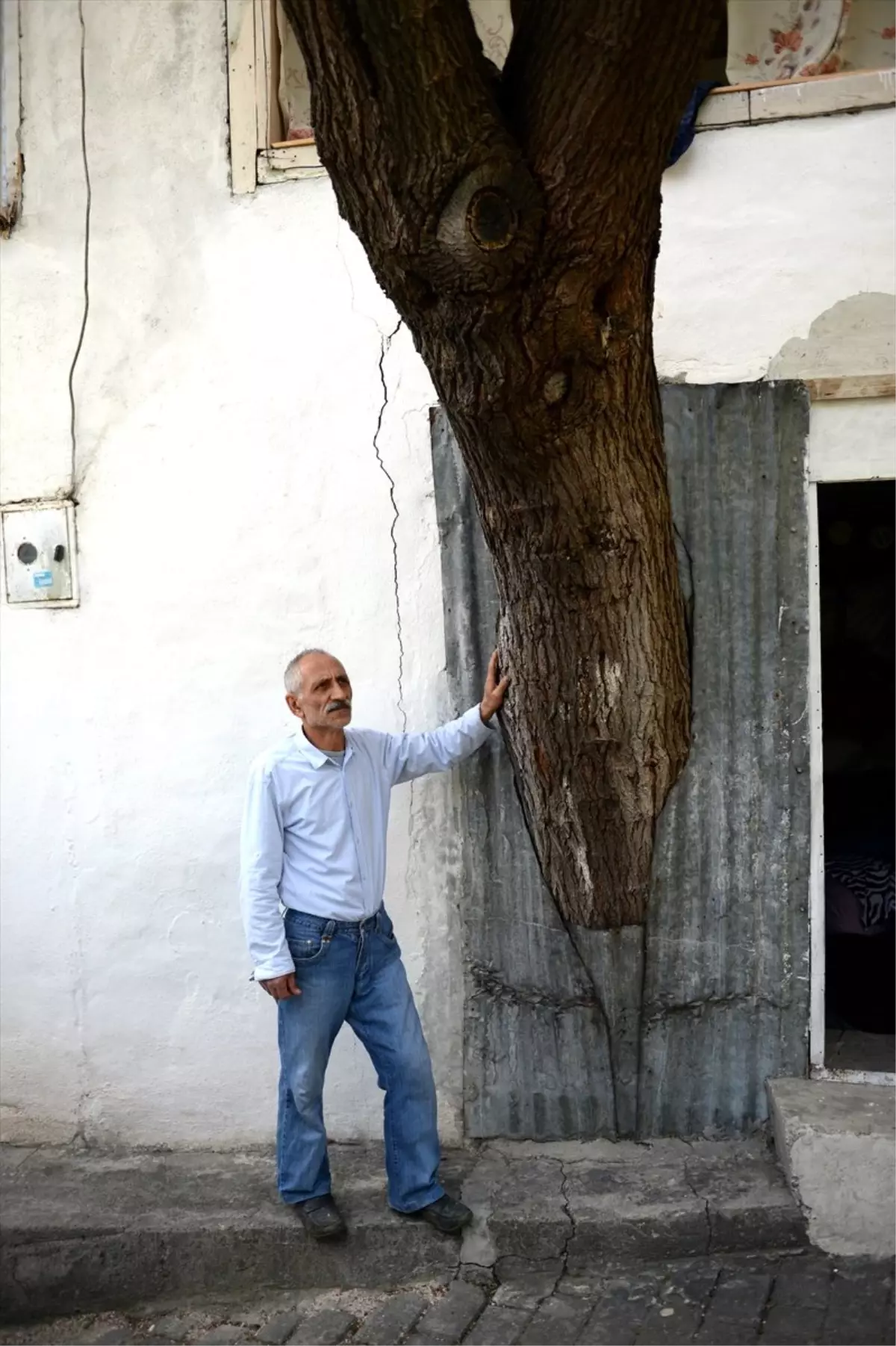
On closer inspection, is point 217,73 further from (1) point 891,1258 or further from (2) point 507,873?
(1) point 891,1258

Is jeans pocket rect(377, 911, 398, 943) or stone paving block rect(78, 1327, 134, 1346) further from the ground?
jeans pocket rect(377, 911, 398, 943)

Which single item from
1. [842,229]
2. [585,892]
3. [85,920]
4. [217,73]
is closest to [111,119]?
[217,73]

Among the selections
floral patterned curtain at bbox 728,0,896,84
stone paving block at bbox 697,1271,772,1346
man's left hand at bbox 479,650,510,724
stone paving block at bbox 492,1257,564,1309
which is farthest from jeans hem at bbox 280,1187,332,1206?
floral patterned curtain at bbox 728,0,896,84

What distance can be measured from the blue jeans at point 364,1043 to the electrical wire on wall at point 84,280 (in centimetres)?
199

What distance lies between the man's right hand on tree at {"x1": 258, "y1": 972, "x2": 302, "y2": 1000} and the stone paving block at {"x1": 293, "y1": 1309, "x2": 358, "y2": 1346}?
0.97 meters

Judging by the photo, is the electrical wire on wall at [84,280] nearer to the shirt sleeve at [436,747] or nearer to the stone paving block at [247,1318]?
the shirt sleeve at [436,747]

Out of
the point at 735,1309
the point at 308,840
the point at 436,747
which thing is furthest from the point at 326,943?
the point at 735,1309

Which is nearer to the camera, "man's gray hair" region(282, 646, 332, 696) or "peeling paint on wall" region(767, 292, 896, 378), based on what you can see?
"man's gray hair" region(282, 646, 332, 696)

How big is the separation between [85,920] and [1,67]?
3.33 meters

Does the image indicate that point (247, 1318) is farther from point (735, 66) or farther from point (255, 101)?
point (735, 66)

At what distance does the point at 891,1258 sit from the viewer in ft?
13.3

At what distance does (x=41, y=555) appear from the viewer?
5012mm

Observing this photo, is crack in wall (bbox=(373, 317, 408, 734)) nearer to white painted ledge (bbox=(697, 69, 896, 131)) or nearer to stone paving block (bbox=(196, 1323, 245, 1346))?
white painted ledge (bbox=(697, 69, 896, 131))

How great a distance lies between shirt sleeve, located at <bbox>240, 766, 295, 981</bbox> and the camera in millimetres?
4070
